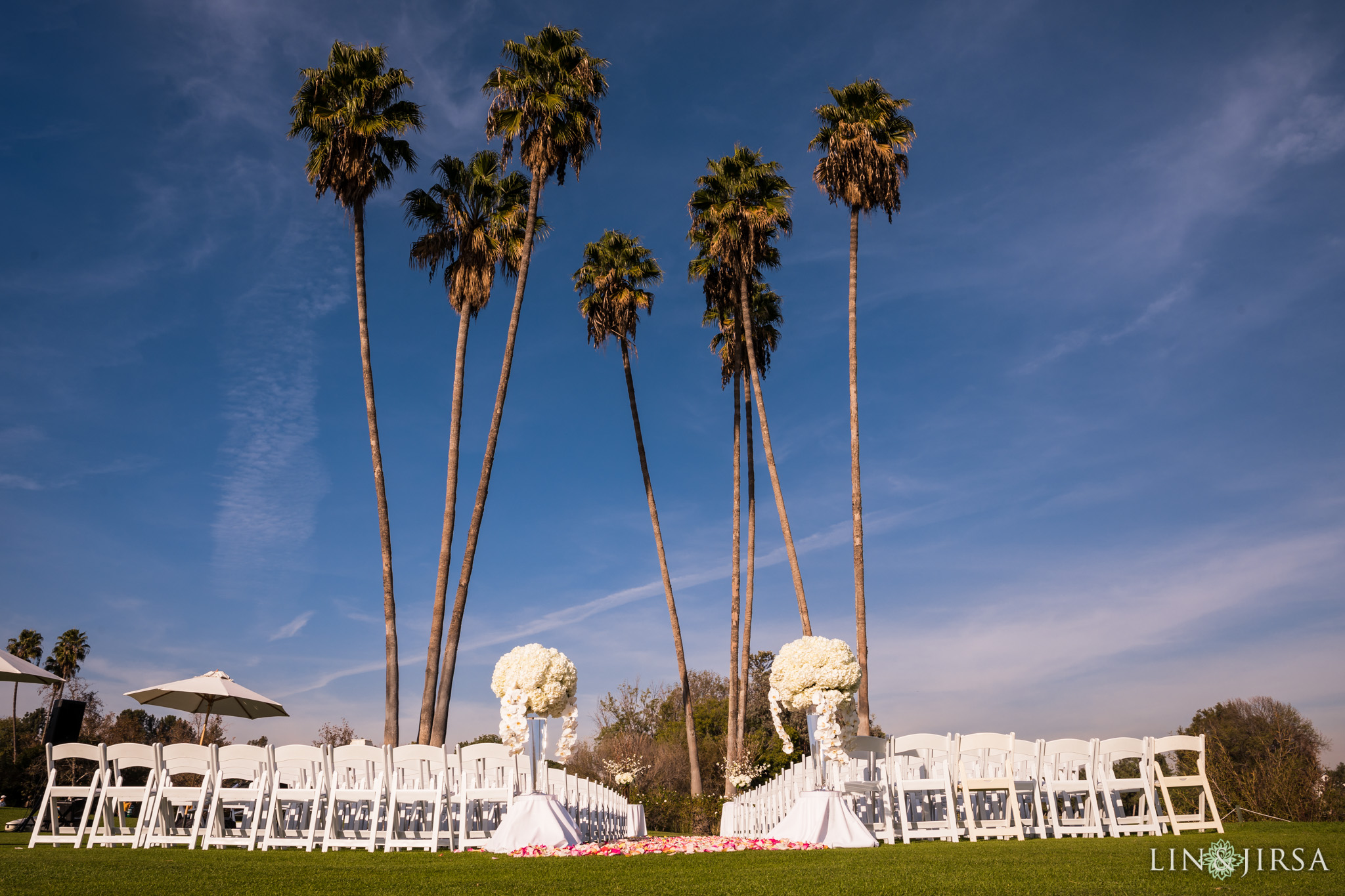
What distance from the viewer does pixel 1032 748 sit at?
9594mm

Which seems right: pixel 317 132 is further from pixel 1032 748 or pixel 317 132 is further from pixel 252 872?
pixel 1032 748

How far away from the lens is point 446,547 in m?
17.4

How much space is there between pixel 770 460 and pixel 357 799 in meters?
13.1

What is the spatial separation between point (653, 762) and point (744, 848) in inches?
1053

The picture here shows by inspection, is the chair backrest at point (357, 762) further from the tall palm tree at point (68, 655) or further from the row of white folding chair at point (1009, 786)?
the tall palm tree at point (68, 655)

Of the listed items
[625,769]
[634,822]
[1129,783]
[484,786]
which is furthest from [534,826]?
[625,769]

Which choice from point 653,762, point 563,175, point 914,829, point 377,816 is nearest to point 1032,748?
point 914,829

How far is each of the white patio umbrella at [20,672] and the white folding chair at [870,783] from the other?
37.3 ft

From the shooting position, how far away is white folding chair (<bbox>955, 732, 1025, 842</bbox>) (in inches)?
349

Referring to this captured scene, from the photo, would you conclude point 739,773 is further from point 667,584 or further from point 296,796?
point 296,796

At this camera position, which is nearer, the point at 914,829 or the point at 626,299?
the point at 914,829

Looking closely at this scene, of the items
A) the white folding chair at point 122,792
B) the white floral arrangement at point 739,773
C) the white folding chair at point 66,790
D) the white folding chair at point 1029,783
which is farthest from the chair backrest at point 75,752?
the white floral arrangement at point 739,773

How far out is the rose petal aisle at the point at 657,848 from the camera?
25.2ft

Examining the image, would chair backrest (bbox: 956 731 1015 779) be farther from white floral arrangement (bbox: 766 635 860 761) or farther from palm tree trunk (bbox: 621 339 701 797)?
palm tree trunk (bbox: 621 339 701 797)
